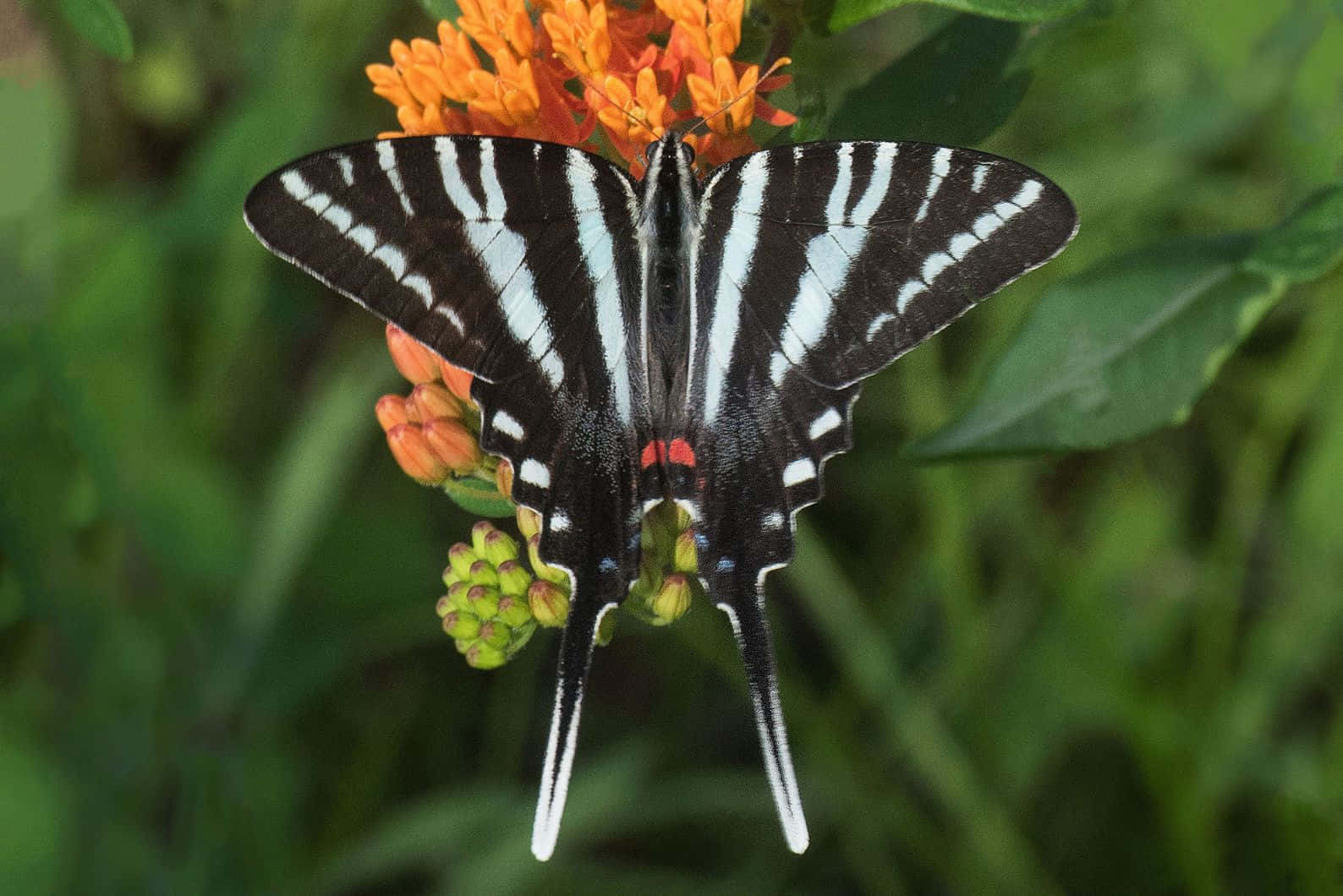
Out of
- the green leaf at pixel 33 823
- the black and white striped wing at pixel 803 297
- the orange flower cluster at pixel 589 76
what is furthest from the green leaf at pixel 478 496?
the green leaf at pixel 33 823

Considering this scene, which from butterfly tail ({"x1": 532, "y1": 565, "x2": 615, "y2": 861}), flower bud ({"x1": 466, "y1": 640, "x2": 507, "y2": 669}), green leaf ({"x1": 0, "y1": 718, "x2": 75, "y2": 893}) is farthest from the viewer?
green leaf ({"x1": 0, "y1": 718, "x2": 75, "y2": 893})

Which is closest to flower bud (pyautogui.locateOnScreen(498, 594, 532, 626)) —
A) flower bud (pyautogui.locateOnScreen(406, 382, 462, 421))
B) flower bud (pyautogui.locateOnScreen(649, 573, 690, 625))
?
flower bud (pyautogui.locateOnScreen(649, 573, 690, 625))

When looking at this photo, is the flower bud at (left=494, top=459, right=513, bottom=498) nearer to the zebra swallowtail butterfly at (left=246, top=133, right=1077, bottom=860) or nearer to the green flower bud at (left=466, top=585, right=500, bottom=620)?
the zebra swallowtail butterfly at (left=246, top=133, right=1077, bottom=860)

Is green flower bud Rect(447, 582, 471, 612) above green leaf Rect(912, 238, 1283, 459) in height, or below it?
below

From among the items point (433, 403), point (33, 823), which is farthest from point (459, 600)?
point (33, 823)

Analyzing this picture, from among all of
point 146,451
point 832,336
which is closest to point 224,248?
point 146,451

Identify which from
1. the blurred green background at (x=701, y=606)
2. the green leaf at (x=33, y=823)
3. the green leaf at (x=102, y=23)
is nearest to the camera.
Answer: the green leaf at (x=102, y=23)

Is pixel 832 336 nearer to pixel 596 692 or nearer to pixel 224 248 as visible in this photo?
pixel 596 692

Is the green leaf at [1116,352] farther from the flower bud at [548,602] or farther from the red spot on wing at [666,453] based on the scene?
the flower bud at [548,602]

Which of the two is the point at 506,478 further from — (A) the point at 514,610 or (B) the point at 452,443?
(A) the point at 514,610
